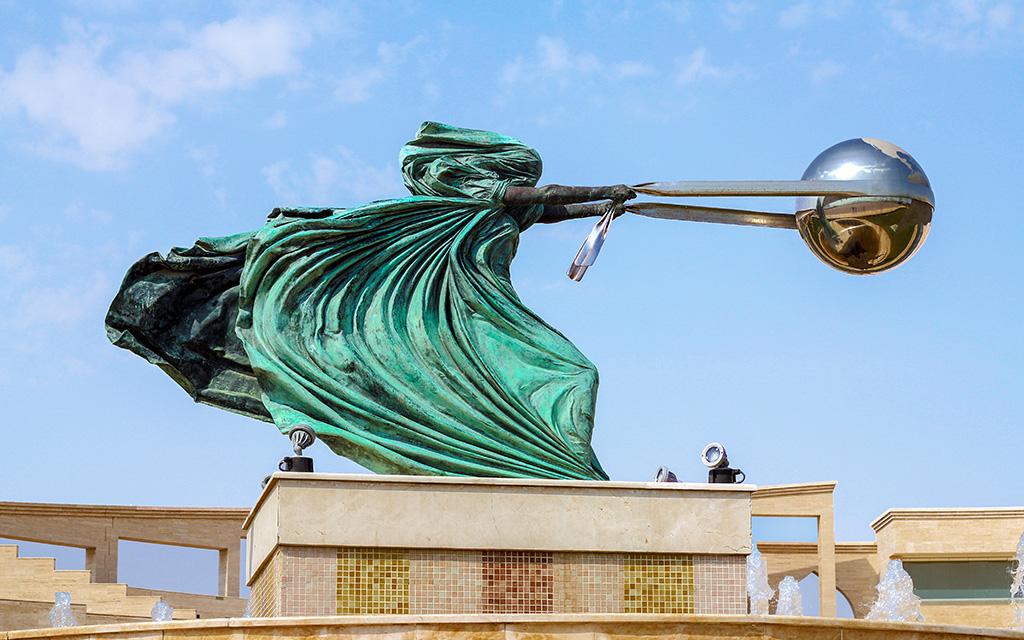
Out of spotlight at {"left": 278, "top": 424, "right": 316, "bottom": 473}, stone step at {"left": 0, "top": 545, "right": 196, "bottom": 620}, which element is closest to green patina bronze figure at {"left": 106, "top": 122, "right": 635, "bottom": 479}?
spotlight at {"left": 278, "top": 424, "right": 316, "bottom": 473}

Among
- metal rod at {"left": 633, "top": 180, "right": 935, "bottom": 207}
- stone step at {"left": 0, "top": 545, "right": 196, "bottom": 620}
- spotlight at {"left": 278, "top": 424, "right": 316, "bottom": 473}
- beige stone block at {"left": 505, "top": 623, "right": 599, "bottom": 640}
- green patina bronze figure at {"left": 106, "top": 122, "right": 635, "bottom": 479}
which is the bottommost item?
beige stone block at {"left": 505, "top": 623, "right": 599, "bottom": 640}

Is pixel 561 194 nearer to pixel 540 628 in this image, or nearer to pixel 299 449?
pixel 299 449

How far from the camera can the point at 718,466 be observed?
9867 millimetres

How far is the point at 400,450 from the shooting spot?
10.0 meters

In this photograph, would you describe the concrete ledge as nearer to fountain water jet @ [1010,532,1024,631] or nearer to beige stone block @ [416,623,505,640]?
beige stone block @ [416,623,505,640]

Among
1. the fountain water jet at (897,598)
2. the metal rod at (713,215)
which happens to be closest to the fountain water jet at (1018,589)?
the fountain water jet at (897,598)

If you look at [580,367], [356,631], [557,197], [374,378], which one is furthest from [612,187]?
[356,631]

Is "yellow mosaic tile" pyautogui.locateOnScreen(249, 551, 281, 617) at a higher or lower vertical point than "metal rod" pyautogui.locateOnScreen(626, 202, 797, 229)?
lower

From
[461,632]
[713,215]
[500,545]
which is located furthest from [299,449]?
[713,215]

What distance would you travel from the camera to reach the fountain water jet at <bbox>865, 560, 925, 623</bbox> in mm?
16078

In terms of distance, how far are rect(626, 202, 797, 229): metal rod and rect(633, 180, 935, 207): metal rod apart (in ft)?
0.60

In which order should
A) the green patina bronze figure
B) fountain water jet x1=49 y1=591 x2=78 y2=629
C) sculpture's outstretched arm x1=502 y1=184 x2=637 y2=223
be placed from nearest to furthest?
the green patina bronze figure, sculpture's outstretched arm x1=502 y1=184 x2=637 y2=223, fountain water jet x1=49 y1=591 x2=78 y2=629

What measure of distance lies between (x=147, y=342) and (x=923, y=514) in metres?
11.6

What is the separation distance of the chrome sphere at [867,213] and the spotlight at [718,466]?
2027 mm
